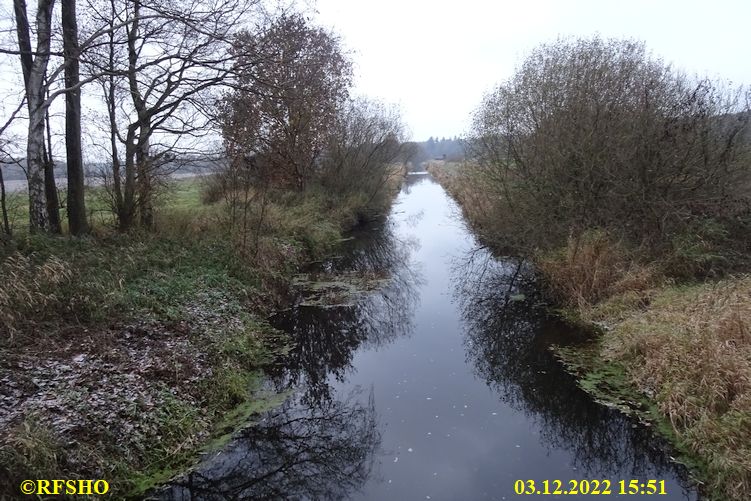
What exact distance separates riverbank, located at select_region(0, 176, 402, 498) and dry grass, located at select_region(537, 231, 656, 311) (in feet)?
20.7

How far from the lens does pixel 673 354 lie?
21.0 feet

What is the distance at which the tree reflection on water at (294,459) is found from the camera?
5.17 metres

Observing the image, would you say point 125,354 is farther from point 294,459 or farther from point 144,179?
point 144,179

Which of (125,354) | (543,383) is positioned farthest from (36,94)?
(543,383)

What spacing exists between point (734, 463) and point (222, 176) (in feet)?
43.6

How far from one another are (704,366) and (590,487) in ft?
7.00

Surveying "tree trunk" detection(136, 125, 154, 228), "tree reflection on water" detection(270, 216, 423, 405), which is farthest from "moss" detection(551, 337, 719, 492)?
"tree trunk" detection(136, 125, 154, 228)

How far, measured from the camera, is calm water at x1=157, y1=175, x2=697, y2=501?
17.5 ft

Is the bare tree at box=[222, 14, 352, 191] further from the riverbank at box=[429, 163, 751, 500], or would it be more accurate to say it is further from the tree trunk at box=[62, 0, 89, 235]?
the riverbank at box=[429, 163, 751, 500]

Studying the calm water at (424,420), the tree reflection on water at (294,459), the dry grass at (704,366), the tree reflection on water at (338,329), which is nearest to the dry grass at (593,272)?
the calm water at (424,420)

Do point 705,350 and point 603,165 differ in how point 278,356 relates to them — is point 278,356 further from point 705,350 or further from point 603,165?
point 603,165

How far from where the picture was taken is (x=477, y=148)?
64.4 ft

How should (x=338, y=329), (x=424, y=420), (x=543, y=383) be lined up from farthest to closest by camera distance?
(x=338, y=329)
(x=543, y=383)
(x=424, y=420)

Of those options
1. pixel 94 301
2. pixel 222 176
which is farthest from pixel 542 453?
pixel 222 176
